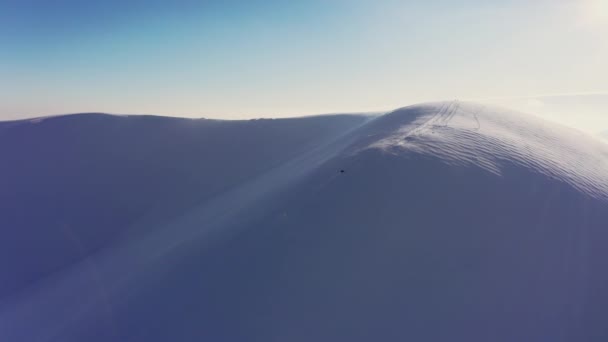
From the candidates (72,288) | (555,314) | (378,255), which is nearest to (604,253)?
(555,314)

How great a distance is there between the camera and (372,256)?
405cm

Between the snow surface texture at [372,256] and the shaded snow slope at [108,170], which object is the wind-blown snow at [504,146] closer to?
the snow surface texture at [372,256]

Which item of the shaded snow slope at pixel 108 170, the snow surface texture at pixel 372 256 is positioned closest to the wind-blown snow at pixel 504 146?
the snow surface texture at pixel 372 256

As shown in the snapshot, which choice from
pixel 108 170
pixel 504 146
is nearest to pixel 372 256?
pixel 504 146

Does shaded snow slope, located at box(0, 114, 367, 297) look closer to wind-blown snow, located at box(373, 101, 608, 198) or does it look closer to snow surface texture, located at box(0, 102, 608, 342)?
snow surface texture, located at box(0, 102, 608, 342)

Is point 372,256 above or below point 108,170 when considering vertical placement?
below

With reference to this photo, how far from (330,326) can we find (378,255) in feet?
3.38

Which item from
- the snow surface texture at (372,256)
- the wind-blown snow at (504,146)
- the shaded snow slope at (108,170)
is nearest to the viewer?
the snow surface texture at (372,256)

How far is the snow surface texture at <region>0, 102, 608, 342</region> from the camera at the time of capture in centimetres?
353

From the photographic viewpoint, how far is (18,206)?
383 inches

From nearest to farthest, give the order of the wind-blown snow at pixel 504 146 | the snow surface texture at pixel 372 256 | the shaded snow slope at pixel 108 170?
the snow surface texture at pixel 372 256
the wind-blown snow at pixel 504 146
the shaded snow slope at pixel 108 170

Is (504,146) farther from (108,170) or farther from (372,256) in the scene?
(108,170)

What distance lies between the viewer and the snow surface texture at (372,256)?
353 centimetres

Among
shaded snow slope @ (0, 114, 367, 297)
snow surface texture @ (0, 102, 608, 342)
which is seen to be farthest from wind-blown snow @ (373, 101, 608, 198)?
shaded snow slope @ (0, 114, 367, 297)
